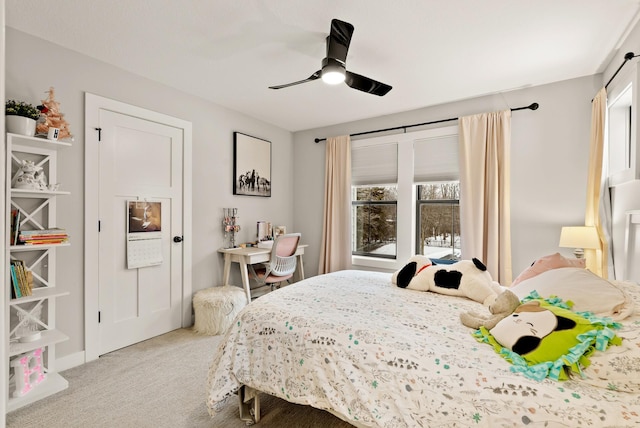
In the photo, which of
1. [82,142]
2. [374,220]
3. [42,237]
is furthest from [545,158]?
[42,237]

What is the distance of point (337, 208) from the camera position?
4.47 meters

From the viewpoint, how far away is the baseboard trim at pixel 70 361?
2480mm

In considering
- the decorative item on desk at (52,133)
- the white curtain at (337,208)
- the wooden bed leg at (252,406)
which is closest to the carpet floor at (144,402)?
the wooden bed leg at (252,406)

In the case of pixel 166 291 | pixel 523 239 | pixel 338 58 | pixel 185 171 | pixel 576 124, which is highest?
pixel 338 58

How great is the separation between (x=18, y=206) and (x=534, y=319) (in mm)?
3265

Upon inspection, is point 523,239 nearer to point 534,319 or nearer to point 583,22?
point 583,22

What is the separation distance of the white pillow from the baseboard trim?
3.28m

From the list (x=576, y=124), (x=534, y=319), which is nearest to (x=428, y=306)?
(x=534, y=319)

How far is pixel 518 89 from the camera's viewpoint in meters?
3.30

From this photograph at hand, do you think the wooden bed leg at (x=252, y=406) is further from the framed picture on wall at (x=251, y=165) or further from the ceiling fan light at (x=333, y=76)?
the framed picture on wall at (x=251, y=165)

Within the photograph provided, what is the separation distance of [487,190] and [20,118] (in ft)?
13.2

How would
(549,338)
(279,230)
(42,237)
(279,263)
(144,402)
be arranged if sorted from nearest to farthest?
(549,338)
(144,402)
(42,237)
(279,263)
(279,230)

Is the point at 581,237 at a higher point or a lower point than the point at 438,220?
lower

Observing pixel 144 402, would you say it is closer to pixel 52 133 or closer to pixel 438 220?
pixel 52 133
